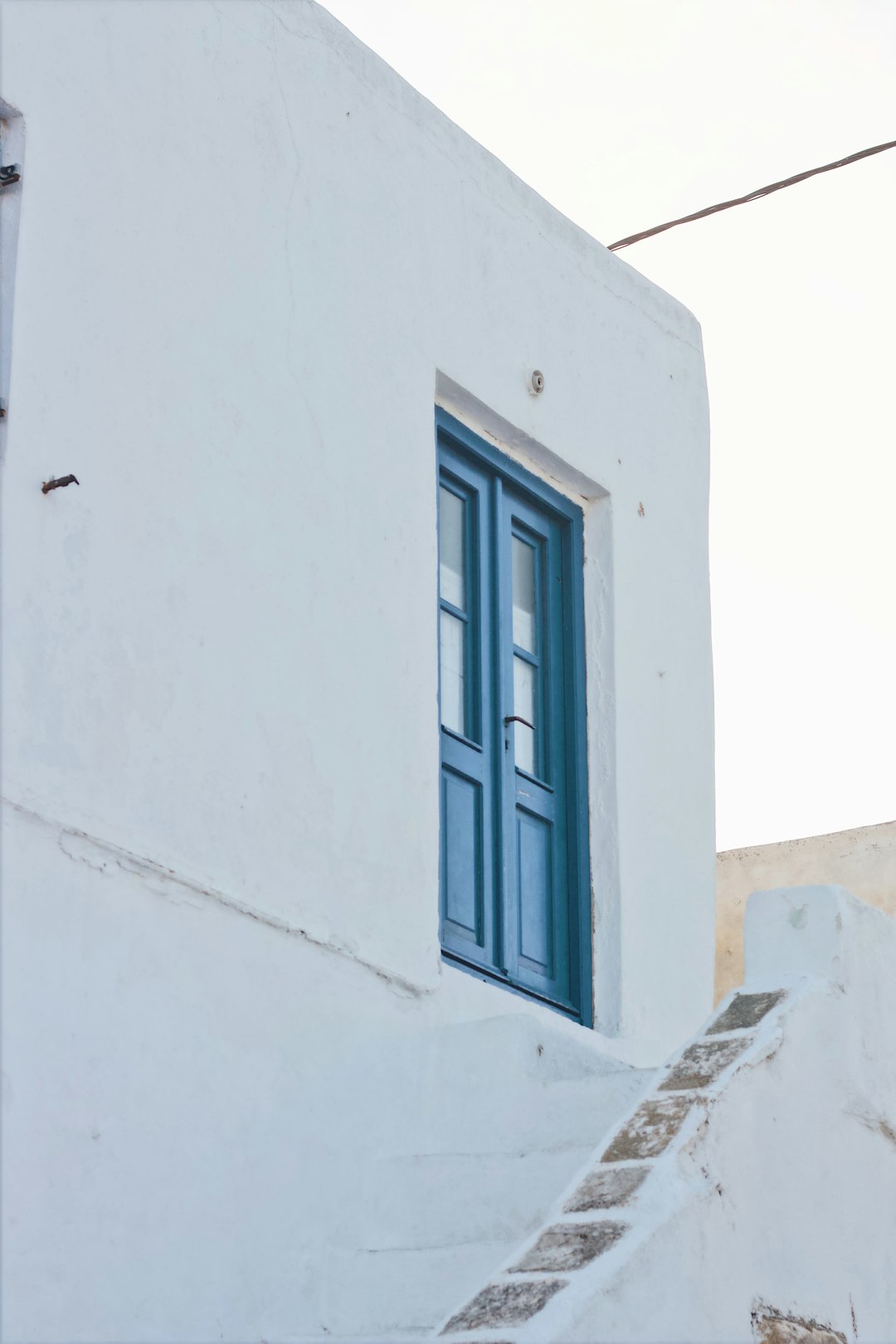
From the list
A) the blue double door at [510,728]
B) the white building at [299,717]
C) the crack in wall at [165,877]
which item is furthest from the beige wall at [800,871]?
the crack in wall at [165,877]

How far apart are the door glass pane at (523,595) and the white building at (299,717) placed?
0.02m

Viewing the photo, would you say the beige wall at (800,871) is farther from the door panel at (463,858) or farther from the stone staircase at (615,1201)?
the stone staircase at (615,1201)

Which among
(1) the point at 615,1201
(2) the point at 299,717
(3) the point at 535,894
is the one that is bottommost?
(1) the point at 615,1201

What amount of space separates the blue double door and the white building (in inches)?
0.8

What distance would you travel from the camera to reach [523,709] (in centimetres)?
765

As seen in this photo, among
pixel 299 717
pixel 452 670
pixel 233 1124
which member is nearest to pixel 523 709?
pixel 452 670

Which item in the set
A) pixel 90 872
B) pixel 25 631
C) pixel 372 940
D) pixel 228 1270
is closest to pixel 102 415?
pixel 25 631

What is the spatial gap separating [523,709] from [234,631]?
193 cm

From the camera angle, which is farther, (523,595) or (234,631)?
(523,595)

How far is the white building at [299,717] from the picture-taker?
5.19m

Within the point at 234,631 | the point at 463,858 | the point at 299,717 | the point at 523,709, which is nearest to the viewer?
the point at 234,631

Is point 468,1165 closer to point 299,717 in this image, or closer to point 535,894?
point 299,717

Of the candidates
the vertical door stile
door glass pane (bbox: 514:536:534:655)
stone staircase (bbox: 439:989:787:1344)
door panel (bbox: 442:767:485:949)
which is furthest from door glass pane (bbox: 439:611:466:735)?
stone staircase (bbox: 439:989:787:1344)

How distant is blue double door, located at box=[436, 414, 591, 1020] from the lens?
712 cm
